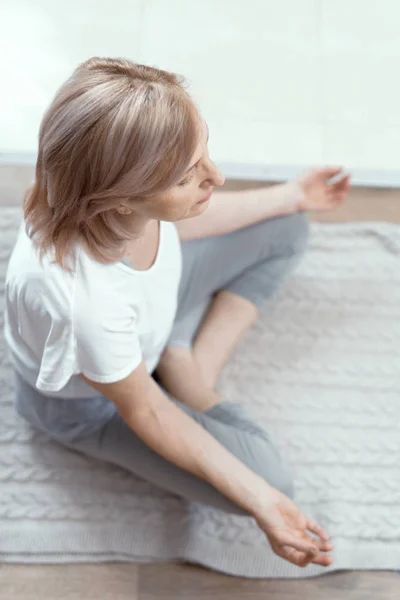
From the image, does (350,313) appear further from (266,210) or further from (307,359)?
(266,210)

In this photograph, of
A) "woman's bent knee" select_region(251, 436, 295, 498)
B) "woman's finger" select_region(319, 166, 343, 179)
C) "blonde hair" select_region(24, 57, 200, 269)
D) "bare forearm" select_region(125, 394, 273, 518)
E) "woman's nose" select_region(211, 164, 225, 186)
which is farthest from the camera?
"woman's finger" select_region(319, 166, 343, 179)

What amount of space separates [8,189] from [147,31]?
0.42 metres

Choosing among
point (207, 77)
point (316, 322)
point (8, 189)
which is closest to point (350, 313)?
point (316, 322)

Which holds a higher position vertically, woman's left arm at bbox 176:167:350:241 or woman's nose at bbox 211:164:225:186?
woman's nose at bbox 211:164:225:186

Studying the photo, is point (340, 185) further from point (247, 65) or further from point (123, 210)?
point (123, 210)

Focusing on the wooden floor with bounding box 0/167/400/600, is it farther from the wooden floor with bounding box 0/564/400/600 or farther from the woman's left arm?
the woman's left arm

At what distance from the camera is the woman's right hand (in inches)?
38.6

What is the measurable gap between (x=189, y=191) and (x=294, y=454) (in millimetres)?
620

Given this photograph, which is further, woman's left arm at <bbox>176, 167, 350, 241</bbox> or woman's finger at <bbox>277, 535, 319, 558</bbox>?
woman's left arm at <bbox>176, 167, 350, 241</bbox>

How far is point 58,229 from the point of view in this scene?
0.75m

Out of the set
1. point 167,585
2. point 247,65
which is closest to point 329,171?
point 247,65

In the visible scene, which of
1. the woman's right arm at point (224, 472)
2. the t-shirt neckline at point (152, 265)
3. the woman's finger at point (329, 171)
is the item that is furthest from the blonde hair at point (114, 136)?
the woman's finger at point (329, 171)

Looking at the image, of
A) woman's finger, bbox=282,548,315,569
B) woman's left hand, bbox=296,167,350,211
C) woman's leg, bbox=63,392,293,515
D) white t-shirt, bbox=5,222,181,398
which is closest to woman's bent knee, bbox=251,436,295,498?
woman's leg, bbox=63,392,293,515

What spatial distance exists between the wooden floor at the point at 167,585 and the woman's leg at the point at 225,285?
304 mm
